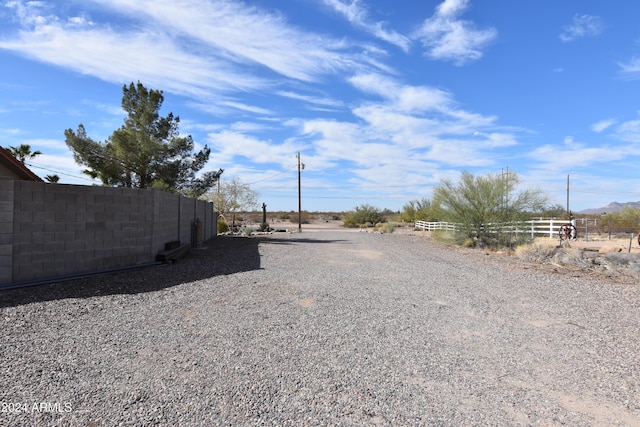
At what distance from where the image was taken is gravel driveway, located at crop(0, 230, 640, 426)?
374cm

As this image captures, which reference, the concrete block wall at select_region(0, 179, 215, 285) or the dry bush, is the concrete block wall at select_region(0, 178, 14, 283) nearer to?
the concrete block wall at select_region(0, 179, 215, 285)

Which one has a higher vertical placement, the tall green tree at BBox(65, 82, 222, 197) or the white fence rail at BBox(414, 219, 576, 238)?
the tall green tree at BBox(65, 82, 222, 197)

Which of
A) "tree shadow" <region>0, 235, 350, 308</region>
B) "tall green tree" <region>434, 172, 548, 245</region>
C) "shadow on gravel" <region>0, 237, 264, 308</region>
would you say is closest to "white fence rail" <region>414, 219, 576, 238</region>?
"tall green tree" <region>434, 172, 548, 245</region>

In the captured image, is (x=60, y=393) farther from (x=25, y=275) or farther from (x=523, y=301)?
(x=523, y=301)

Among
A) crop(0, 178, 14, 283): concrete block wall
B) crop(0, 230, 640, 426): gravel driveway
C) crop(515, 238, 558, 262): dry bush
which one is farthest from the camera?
crop(515, 238, 558, 262): dry bush

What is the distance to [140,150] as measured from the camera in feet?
79.6

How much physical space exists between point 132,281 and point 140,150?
52.6 ft

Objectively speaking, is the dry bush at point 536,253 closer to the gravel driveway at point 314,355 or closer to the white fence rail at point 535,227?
the white fence rail at point 535,227

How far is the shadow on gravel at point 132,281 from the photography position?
8.21m

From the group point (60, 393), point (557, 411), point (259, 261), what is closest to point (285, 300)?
point (60, 393)

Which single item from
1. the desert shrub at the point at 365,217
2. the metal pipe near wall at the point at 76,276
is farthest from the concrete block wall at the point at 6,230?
the desert shrub at the point at 365,217

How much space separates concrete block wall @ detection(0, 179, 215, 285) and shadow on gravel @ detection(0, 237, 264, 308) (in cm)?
51

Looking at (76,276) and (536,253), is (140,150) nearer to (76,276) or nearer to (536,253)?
(76,276)

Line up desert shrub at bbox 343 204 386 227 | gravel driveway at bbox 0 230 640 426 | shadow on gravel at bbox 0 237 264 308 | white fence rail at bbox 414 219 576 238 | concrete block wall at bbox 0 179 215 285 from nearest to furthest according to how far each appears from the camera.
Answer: gravel driveway at bbox 0 230 640 426, shadow on gravel at bbox 0 237 264 308, concrete block wall at bbox 0 179 215 285, white fence rail at bbox 414 219 576 238, desert shrub at bbox 343 204 386 227
